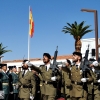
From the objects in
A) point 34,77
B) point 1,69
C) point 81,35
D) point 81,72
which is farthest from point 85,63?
point 81,35

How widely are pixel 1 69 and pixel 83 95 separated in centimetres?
523

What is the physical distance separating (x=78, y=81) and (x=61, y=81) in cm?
149

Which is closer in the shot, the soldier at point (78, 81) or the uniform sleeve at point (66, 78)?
the soldier at point (78, 81)

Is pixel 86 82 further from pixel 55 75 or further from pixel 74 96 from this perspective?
pixel 55 75

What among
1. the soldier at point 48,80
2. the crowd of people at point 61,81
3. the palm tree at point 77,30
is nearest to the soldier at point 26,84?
the crowd of people at point 61,81

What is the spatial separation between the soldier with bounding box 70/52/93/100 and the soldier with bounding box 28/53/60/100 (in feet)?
2.54

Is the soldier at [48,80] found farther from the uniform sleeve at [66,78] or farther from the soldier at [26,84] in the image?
the soldier at [26,84]

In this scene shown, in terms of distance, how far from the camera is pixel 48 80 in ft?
34.4

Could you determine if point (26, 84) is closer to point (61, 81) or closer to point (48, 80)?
point (48, 80)

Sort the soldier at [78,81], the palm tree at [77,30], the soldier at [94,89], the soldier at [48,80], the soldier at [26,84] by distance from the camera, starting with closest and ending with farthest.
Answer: the soldier at [78,81]
the soldier at [94,89]
the soldier at [48,80]
the soldier at [26,84]
the palm tree at [77,30]

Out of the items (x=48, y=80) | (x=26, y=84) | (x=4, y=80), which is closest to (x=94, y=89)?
(x=48, y=80)

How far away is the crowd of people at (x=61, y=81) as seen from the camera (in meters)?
9.61

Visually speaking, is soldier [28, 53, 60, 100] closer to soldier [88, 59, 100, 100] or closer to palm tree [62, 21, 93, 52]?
soldier [88, 59, 100, 100]

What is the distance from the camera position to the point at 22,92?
11.2 m
